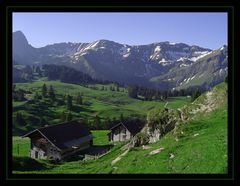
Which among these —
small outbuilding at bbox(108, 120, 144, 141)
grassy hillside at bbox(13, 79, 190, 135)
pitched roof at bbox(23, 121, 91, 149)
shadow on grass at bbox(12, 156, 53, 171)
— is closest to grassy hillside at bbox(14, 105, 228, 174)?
shadow on grass at bbox(12, 156, 53, 171)

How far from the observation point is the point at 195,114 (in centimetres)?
1948

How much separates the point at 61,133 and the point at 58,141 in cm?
225

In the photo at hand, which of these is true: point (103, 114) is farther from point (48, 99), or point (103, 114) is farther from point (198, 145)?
point (198, 145)

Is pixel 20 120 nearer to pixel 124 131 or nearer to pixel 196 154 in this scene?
pixel 124 131

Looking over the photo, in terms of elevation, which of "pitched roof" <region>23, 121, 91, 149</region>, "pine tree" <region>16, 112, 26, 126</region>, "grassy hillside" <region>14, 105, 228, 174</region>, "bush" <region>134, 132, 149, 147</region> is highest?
"grassy hillside" <region>14, 105, 228, 174</region>

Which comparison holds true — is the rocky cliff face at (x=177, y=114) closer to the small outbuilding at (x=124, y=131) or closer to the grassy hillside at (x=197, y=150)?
the grassy hillside at (x=197, y=150)

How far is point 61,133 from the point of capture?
147ft

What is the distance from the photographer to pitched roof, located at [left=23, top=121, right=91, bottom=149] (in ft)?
141

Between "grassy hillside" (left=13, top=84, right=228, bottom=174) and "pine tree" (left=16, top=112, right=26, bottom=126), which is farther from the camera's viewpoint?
"pine tree" (left=16, top=112, right=26, bottom=126)

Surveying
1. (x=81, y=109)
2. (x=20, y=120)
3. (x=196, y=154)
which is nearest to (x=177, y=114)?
(x=196, y=154)

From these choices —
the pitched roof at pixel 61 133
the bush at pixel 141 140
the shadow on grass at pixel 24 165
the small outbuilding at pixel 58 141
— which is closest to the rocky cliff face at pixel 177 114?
the bush at pixel 141 140

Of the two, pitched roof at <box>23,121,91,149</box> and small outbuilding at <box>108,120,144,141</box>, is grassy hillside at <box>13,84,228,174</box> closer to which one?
pitched roof at <box>23,121,91,149</box>
